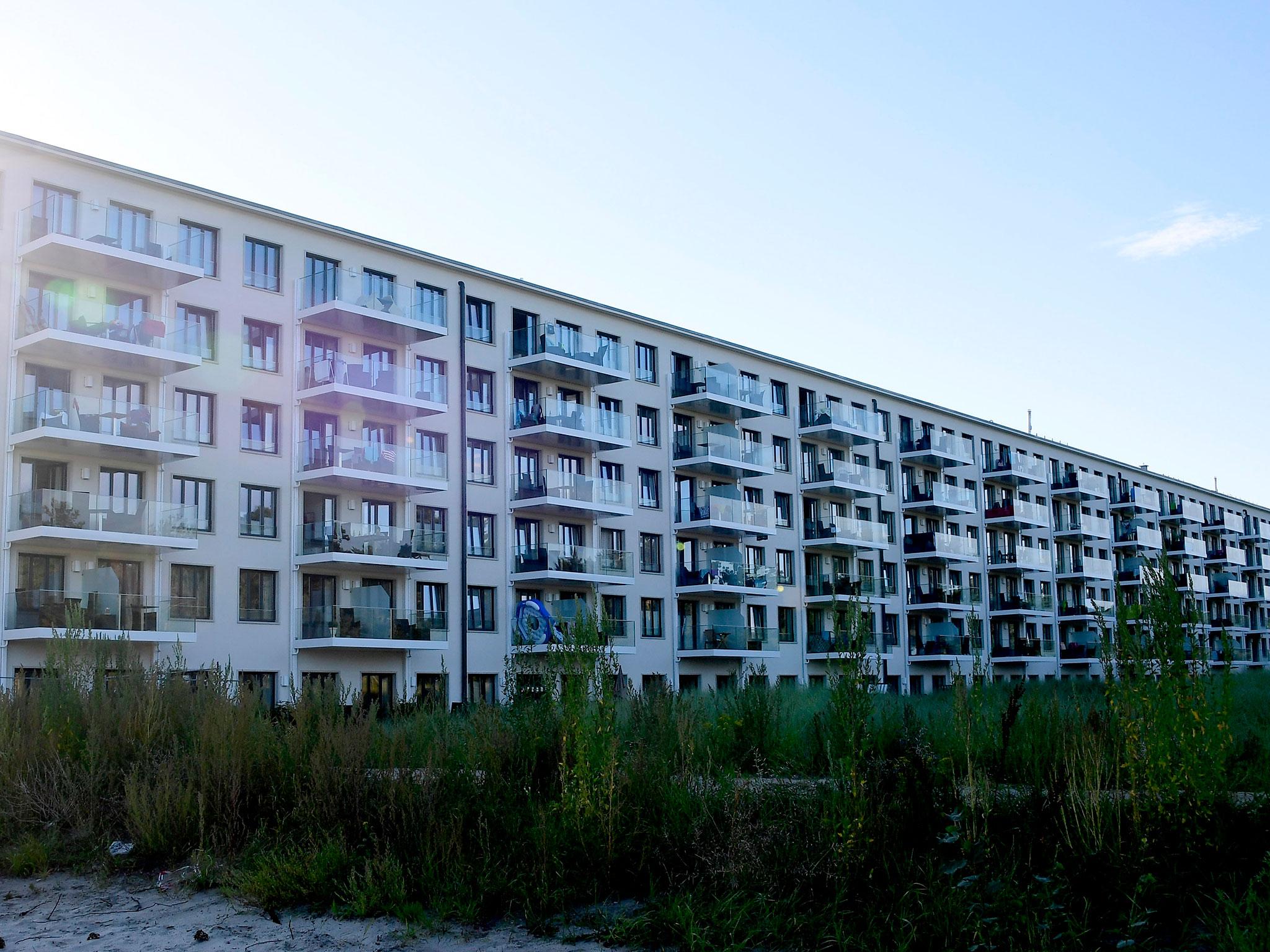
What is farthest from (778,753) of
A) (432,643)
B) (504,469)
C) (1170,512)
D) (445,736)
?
(1170,512)

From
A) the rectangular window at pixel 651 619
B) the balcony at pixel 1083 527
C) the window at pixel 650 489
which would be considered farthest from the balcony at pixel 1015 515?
the rectangular window at pixel 651 619

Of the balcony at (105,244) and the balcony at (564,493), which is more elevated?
the balcony at (105,244)

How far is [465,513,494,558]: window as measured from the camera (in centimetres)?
4044

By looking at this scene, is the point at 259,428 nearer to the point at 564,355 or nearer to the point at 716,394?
the point at 564,355

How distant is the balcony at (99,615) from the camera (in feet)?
94.4

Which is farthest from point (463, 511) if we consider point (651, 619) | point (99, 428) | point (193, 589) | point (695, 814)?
point (695, 814)

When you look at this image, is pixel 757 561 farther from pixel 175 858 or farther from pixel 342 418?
pixel 175 858

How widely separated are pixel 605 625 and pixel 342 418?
1123 inches

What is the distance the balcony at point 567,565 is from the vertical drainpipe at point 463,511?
2.66 meters

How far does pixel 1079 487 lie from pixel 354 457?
52634 mm

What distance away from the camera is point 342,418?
123 ft

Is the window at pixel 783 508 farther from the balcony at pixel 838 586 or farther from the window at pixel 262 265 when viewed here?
the window at pixel 262 265

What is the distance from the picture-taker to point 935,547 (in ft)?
195

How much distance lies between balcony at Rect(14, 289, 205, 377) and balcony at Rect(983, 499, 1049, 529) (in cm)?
4725
